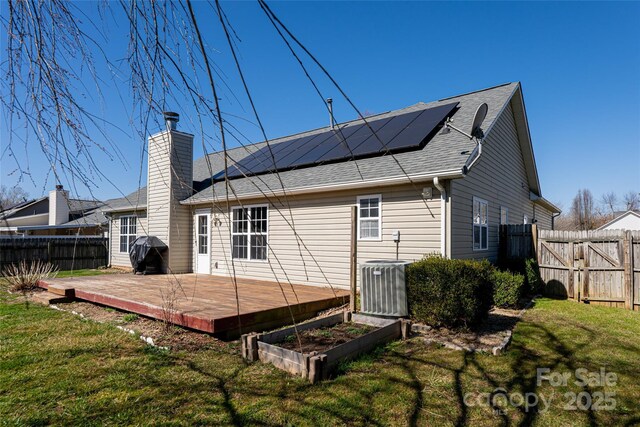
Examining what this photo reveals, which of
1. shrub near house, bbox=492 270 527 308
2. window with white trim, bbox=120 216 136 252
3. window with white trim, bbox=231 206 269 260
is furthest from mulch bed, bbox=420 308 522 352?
window with white trim, bbox=120 216 136 252

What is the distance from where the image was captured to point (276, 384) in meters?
3.52

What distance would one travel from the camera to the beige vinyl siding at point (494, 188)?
7477 millimetres

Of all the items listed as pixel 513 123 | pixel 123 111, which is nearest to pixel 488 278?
pixel 123 111

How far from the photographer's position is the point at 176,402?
Result: 124 inches

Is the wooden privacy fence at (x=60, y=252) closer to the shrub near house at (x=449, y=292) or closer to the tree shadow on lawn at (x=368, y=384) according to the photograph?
the tree shadow on lawn at (x=368, y=384)

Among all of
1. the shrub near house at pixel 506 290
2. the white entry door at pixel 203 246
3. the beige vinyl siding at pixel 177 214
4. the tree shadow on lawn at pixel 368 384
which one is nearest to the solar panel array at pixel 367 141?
the white entry door at pixel 203 246

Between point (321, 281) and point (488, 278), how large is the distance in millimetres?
4147

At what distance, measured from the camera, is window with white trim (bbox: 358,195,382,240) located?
7902 millimetres

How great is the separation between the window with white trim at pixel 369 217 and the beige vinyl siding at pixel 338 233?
104 mm

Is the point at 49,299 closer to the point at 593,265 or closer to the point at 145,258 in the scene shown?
the point at 145,258

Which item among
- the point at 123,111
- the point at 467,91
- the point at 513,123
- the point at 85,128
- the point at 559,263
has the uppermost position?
the point at 467,91

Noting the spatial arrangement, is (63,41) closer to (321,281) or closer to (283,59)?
(283,59)

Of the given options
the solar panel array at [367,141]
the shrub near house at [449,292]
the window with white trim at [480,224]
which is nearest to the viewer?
the shrub near house at [449,292]

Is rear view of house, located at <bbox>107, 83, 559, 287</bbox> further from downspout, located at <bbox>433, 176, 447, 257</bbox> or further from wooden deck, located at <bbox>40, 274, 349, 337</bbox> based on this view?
wooden deck, located at <bbox>40, 274, 349, 337</bbox>
